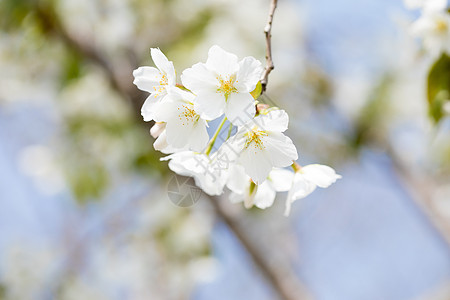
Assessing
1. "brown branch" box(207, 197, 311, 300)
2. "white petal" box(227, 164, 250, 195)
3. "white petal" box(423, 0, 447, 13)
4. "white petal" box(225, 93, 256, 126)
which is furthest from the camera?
"brown branch" box(207, 197, 311, 300)

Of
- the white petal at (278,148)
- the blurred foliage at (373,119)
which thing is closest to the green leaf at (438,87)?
the white petal at (278,148)

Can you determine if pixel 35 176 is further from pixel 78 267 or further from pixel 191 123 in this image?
pixel 191 123

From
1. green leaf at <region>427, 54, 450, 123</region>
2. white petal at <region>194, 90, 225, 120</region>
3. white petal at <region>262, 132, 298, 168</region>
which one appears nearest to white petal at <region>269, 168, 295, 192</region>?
white petal at <region>262, 132, 298, 168</region>

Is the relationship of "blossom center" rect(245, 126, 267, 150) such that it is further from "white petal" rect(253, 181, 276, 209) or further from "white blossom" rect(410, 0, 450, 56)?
"white blossom" rect(410, 0, 450, 56)

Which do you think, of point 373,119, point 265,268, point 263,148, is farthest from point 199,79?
point 373,119

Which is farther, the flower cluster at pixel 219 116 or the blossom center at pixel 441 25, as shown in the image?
the blossom center at pixel 441 25

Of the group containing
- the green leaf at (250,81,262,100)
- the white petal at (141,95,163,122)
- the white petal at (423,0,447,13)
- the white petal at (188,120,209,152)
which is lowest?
the green leaf at (250,81,262,100)

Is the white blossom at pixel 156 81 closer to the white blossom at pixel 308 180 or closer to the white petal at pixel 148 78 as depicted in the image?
the white petal at pixel 148 78
